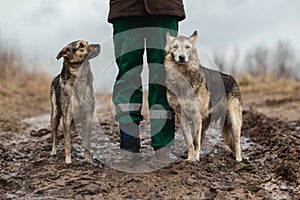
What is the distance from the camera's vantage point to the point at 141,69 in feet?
19.9

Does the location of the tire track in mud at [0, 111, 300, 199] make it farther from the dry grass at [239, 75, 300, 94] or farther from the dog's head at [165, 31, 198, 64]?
the dry grass at [239, 75, 300, 94]

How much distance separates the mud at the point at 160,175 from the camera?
193 inches

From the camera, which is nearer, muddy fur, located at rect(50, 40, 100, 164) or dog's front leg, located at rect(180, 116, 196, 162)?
dog's front leg, located at rect(180, 116, 196, 162)

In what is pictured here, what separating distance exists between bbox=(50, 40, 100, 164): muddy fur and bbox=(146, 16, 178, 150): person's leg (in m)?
0.61

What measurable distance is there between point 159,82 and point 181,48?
0.55 m

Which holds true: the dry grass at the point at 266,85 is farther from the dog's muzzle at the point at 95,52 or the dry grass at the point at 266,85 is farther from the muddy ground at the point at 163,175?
the dog's muzzle at the point at 95,52

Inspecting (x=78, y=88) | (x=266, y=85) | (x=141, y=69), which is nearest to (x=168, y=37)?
(x=141, y=69)

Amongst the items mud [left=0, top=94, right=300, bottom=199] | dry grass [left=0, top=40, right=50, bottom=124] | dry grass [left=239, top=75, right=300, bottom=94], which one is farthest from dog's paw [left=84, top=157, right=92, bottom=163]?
dry grass [left=239, top=75, right=300, bottom=94]

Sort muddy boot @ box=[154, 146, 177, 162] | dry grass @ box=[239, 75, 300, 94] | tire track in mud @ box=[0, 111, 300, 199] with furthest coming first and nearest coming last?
1. dry grass @ box=[239, 75, 300, 94]
2. muddy boot @ box=[154, 146, 177, 162]
3. tire track in mud @ box=[0, 111, 300, 199]

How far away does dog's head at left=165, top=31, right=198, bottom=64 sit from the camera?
18.3 feet

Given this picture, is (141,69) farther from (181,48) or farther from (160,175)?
(160,175)

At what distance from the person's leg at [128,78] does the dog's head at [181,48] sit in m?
0.38

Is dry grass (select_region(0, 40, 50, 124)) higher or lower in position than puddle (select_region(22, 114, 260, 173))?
lower

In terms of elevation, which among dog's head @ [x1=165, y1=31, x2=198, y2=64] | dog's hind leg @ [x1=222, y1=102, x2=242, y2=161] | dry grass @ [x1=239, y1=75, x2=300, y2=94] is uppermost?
dog's head @ [x1=165, y1=31, x2=198, y2=64]
